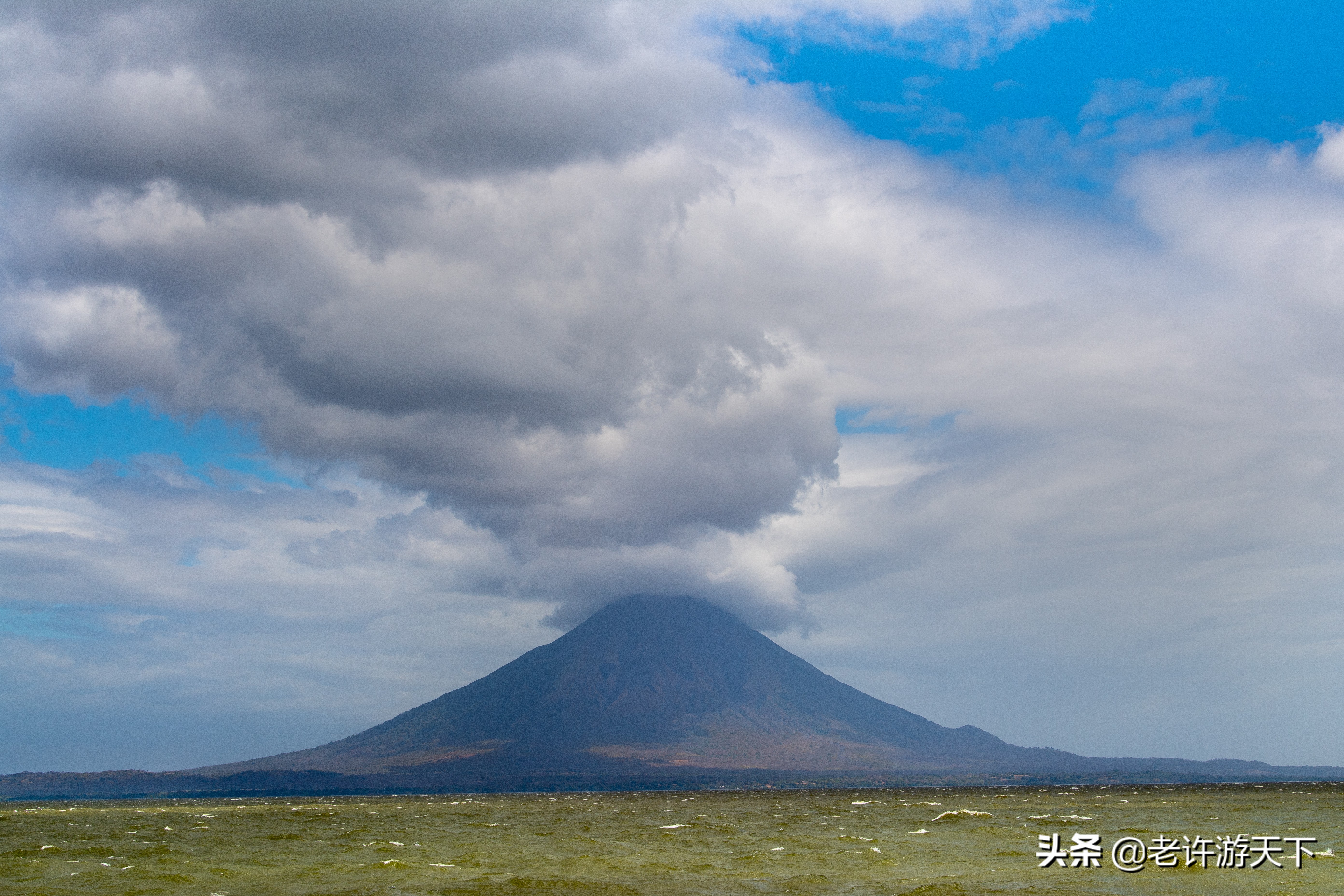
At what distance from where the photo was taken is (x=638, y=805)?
15188cm

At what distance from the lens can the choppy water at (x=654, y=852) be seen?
42062 millimetres

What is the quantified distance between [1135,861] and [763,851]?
68.1 feet

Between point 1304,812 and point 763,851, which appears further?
point 1304,812

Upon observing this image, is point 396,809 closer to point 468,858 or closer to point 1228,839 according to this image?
point 468,858

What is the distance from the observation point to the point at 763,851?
58.8 metres

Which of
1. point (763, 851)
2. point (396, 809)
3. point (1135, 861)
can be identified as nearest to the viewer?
point (1135, 861)

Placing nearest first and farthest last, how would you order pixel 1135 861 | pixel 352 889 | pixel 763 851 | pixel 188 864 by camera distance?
pixel 352 889 → pixel 1135 861 → pixel 188 864 → pixel 763 851

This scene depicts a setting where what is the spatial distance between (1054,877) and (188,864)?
150ft

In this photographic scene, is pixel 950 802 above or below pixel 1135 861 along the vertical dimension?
below

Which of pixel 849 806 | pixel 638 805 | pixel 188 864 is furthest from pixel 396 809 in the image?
pixel 188 864

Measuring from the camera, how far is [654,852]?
60.5m

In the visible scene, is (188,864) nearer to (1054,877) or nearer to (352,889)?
(352,889)

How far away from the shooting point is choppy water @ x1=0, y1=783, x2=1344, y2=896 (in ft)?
138

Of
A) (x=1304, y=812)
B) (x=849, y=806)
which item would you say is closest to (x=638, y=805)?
(x=849, y=806)
